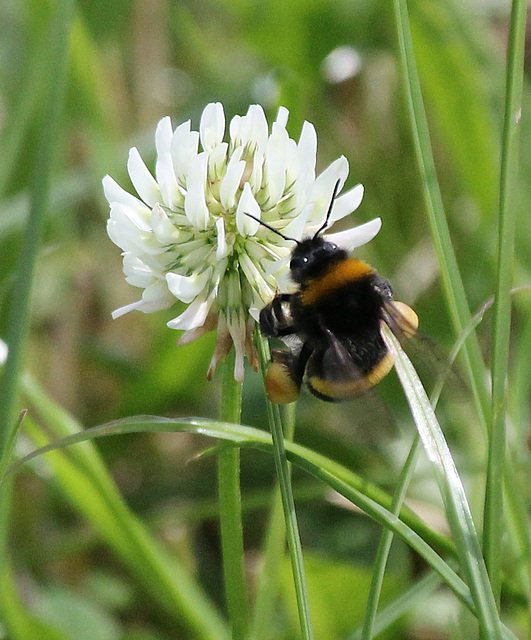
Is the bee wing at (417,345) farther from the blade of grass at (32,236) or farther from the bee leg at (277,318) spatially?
the blade of grass at (32,236)

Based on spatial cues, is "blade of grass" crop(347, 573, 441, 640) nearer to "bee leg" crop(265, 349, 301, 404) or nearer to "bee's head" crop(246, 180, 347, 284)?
"bee leg" crop(265, 349, 301, 404)

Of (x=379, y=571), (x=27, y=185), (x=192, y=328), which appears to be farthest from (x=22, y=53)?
(x=379, y=571)

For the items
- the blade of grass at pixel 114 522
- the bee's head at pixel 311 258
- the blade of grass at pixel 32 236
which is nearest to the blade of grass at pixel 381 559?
the bee's head at pixel 311 258

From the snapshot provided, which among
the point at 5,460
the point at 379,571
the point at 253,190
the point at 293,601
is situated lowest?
the point at 293,601

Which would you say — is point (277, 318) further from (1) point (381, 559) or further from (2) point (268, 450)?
(1) point (381, 559)

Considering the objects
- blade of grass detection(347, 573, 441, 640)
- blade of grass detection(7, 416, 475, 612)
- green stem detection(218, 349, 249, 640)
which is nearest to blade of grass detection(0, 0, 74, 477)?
blade of grass detection(7, 416, 475, 612)

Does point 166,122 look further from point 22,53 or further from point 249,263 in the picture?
point 22,53
